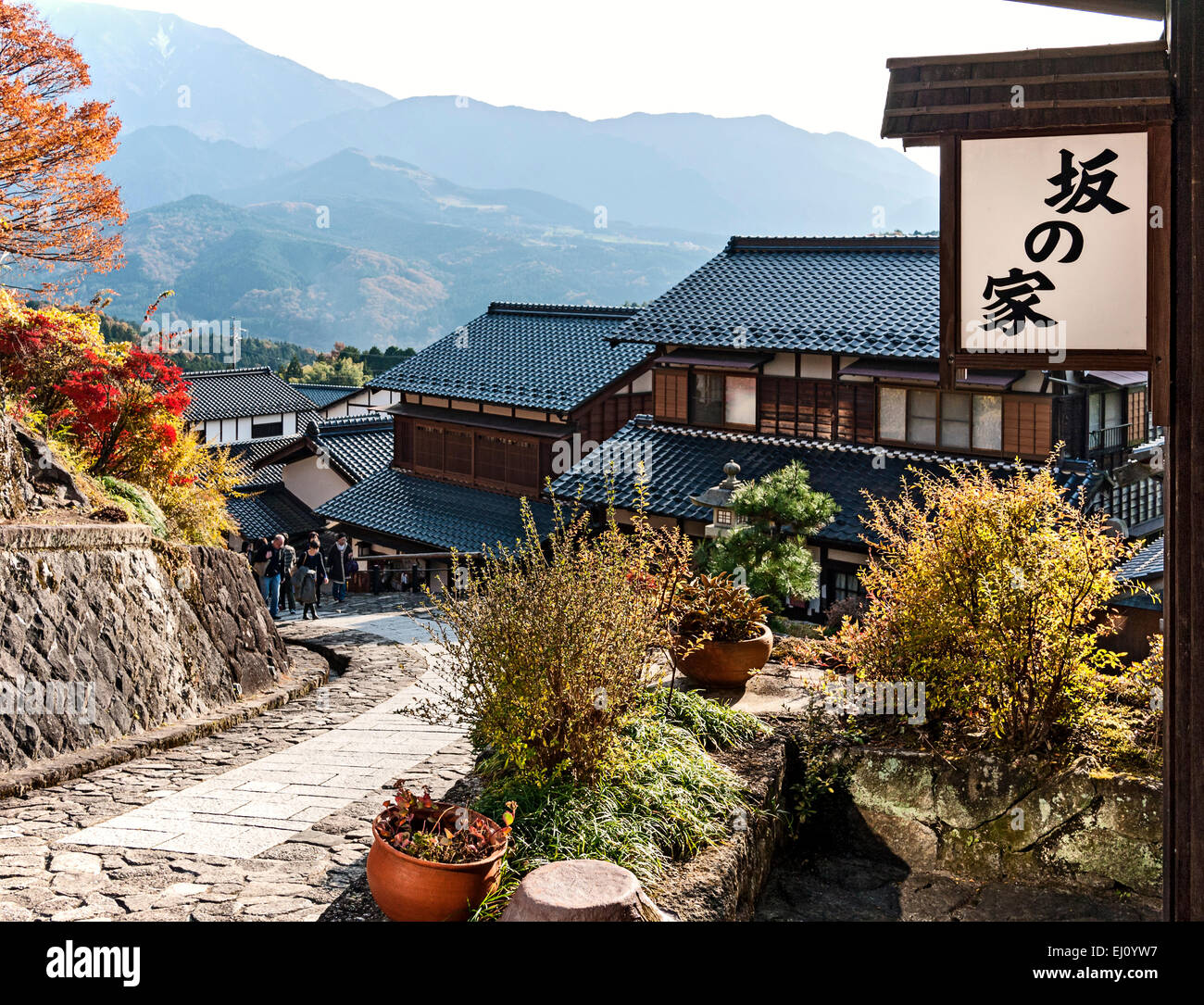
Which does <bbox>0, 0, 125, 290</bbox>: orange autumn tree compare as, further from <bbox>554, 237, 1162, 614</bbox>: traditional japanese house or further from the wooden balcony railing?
the wooden balcony railing

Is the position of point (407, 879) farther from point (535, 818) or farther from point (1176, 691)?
point (1176, 691)

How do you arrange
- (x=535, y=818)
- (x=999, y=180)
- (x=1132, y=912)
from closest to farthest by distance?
1. (x=999, y=180)
2. (x=535, y=818)
3. (x=1132, y=912)

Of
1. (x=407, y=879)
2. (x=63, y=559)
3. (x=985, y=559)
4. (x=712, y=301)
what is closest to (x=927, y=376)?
(x=712, y=301)

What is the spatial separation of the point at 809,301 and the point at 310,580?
11923 millimetres

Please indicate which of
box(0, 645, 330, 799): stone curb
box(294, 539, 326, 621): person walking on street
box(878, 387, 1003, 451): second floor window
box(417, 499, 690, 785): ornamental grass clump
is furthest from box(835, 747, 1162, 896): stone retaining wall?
box(294, 539, 326, 621): person walking on street

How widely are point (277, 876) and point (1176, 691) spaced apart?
16.8 ft

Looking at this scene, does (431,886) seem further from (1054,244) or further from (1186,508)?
(1054,244)

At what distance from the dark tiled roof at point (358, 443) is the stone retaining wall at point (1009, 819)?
3384 centimetres

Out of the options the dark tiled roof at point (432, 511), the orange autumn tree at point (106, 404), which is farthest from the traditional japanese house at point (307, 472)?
the orange autumn tree at point (106, 404)

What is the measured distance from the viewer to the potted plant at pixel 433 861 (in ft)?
16.6

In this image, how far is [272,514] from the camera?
132 ft

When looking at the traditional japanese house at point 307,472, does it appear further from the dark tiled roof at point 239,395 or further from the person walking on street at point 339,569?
the person walking on street at point 339,569

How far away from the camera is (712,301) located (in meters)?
23.8

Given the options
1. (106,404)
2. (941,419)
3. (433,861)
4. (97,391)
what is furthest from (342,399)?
(433,861)
